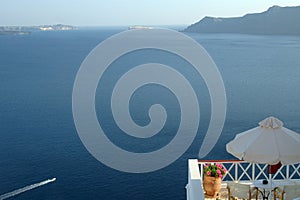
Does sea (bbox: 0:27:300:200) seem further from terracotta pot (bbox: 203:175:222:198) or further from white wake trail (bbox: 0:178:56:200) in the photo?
terracotta pot (bbox: 203:175:222:198)

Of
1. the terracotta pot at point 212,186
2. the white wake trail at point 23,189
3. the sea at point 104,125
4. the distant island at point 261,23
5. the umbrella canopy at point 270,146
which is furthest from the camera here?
the distant island at point 261,23

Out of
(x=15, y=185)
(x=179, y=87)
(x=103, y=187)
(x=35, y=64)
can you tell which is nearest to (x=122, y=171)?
(x=103, y=187)

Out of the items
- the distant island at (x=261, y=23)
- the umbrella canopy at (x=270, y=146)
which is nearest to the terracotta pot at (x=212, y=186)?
the umbrella canopy at (x=270, y=146)

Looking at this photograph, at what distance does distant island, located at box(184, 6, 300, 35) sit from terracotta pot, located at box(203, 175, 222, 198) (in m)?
132

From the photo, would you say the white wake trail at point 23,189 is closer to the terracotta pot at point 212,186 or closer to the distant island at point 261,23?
the terracotta pot at point 212,186

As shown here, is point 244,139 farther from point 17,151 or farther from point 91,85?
point 91,85

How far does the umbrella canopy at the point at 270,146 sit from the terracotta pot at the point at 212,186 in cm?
73

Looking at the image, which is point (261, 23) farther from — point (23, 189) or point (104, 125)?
point (23, 189)

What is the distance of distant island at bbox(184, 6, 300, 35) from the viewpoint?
438 ft

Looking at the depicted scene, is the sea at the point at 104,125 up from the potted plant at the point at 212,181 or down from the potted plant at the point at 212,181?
up

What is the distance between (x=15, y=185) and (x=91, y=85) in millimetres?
22076

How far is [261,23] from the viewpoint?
147 metres

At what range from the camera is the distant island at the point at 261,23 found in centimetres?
13350

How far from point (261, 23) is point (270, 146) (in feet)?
492
